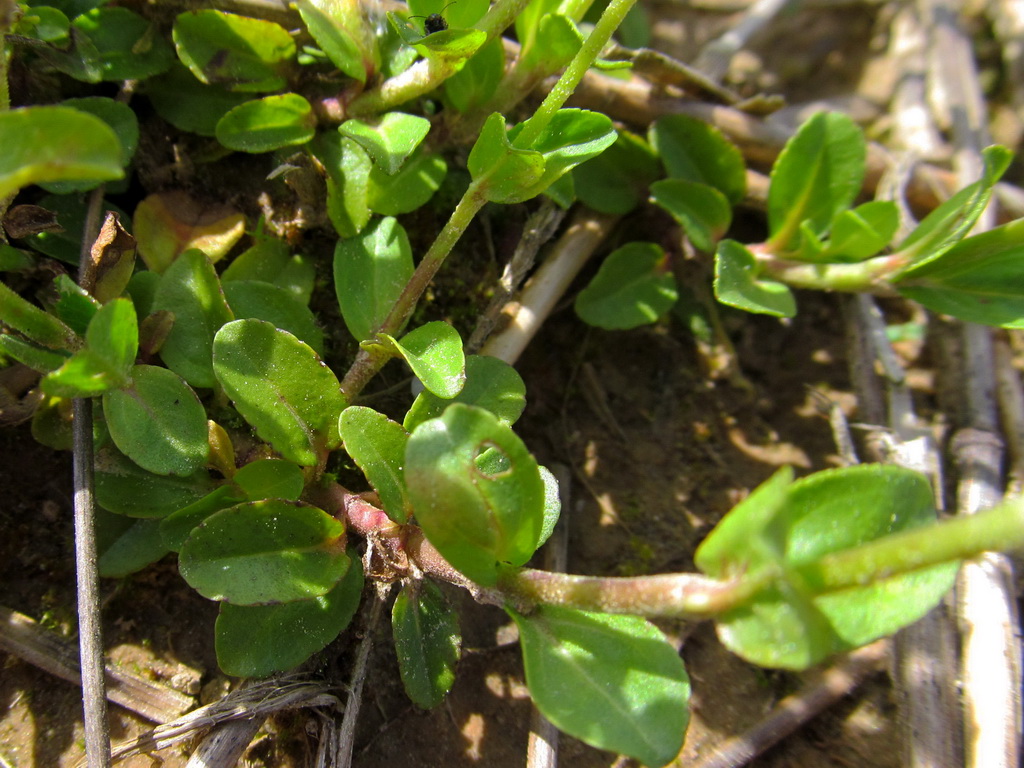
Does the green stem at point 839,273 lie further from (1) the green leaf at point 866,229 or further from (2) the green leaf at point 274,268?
(2) the green leaf at point 274,268

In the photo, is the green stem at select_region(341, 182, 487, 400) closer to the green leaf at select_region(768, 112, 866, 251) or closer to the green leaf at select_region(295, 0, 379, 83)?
the green leaf at select_region(295, 0, 379, 83)

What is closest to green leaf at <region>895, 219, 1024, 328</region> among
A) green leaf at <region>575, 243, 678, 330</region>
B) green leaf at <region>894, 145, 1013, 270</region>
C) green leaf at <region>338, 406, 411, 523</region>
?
green leaf at <region>894, 145, 1013, 270</region>

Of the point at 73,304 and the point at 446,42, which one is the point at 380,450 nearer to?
the point at 73,304

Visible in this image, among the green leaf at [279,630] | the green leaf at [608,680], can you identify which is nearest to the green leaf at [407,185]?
the green leaf at [279,630]

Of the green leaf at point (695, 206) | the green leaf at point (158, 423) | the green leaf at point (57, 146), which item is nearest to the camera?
the green leaf at point (57, 146)

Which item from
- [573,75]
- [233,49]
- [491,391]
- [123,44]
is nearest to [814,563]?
[491,391]
